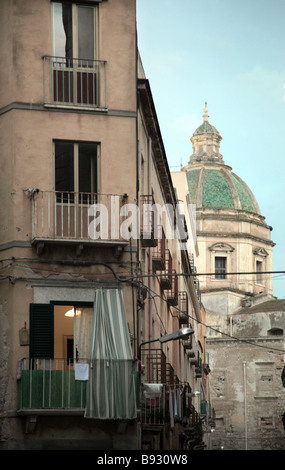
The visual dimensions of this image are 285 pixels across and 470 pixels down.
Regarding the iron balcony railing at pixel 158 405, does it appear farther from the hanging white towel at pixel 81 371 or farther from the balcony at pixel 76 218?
the balcony at pixel 76 218

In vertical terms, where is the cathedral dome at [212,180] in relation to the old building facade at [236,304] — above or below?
above

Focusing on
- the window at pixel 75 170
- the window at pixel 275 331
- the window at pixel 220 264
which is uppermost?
the window at pixel 220 264

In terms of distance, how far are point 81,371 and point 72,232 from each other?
288 centimetres

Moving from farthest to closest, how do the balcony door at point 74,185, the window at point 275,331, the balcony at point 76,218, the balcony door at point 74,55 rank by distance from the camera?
the window at point 275,331
the balcony door at point 74,55
the balcony door at point 74,185
the balcony at point 76,218

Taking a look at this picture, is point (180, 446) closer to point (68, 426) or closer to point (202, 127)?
point (68, 426)

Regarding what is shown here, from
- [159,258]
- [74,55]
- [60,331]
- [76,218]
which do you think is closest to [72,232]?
[76,218]

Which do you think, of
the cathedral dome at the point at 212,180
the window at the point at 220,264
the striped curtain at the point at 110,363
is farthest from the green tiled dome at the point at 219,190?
the striped curtain at the point at 110,363

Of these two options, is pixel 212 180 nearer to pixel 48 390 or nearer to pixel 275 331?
pixel 275 331

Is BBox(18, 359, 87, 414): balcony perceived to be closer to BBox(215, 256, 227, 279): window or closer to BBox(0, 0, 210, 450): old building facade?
BBox(0, 0, 210, 450): old building facade

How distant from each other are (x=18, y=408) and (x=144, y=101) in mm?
8121

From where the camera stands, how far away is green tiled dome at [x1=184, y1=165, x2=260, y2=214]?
100312 mm

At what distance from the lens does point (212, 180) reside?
103 meters

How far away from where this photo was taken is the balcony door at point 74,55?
A: 22.3m

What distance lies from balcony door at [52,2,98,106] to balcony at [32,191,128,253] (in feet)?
6.95
